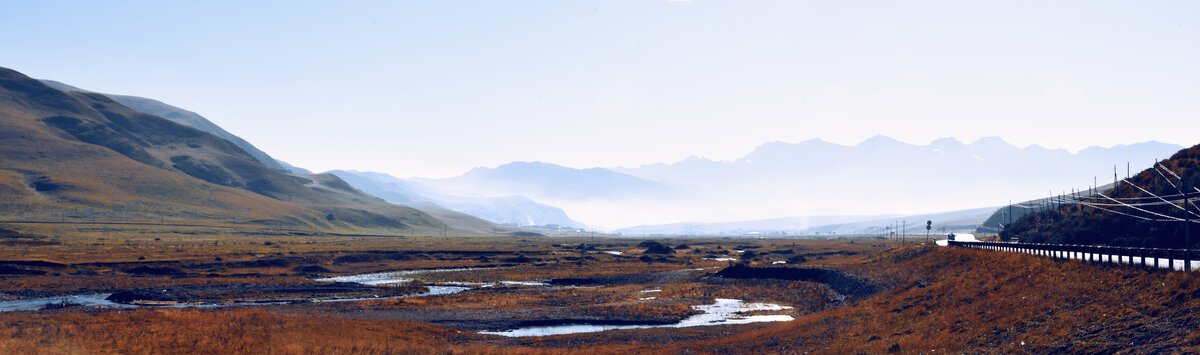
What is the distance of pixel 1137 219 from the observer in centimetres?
6369

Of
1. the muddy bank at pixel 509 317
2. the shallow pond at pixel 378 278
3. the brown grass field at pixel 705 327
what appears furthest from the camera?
the shallow pond at pixel 378 278

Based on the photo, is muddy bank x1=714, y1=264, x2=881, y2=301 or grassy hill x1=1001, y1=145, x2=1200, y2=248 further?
muddy bank x1=714, y1=264, x2=881, y2=301

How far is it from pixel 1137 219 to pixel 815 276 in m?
30.9

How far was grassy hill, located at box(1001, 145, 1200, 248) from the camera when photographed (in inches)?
2237

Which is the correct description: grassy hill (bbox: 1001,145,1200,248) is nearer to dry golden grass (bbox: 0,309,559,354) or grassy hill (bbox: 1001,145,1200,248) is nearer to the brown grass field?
the brown grass field

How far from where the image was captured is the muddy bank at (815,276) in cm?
6478

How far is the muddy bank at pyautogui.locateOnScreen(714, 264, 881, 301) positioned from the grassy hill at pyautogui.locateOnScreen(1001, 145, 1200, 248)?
19616 millimetres

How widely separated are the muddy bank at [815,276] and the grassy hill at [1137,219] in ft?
64.4

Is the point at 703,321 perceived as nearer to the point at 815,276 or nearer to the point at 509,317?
the point at 509,317

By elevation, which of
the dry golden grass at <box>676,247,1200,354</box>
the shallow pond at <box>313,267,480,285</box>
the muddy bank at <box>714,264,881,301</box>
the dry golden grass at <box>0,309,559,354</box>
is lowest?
the shallow pond at <box>313,267,480,285</box>

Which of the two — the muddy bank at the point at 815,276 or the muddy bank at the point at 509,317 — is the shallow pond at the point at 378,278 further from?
the muddy bank at the point at 815,276

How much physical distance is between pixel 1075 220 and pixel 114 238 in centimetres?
16678

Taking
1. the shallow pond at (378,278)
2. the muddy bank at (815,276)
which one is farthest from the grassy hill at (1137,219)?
the shallow pond at (378,278)

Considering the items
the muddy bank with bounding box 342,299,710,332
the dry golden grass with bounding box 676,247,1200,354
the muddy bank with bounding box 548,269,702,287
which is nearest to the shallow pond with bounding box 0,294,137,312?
the muddy bank with bounding box 342,299,710,332
